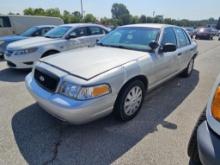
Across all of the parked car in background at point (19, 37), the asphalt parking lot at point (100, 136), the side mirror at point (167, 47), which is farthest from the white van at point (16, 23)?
the side mirror at point (167, 47)

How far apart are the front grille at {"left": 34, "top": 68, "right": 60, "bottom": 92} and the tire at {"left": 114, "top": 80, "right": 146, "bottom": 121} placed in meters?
0.94

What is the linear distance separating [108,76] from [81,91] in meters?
0.43

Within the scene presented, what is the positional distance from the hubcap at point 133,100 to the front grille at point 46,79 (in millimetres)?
1098

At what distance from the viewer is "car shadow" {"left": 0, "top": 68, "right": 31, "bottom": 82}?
17.1ft

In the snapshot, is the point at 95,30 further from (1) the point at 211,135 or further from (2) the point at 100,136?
(1) the point at 211,135

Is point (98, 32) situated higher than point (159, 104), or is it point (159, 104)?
point (98, 32)

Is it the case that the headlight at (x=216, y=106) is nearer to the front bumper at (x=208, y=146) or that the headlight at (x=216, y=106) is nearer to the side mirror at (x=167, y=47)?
the front bumper at (x=208, y=146)

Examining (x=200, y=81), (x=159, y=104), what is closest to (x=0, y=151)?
(x=159, y=104)

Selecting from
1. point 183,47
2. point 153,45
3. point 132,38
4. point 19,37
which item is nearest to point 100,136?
point 153,45

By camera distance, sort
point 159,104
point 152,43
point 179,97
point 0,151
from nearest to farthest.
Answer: point 0,151, point 152,43, point 159,104, point 179,97

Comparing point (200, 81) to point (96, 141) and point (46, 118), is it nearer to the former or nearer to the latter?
point (96, 141)

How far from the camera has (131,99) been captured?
2.99 m

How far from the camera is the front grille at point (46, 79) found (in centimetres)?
257

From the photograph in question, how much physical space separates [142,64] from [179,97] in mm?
1599
